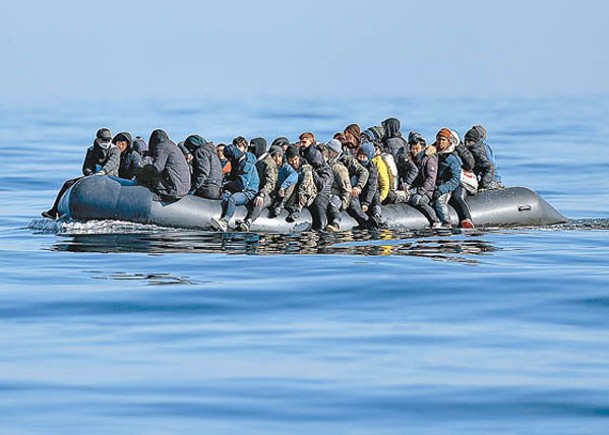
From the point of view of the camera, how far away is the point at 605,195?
4597cm

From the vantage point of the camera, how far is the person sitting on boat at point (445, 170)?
31391mm

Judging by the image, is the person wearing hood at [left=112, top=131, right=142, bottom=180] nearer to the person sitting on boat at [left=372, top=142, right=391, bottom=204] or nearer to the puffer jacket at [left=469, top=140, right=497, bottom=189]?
the person sitting on boat at [left=372, top=142, right=391, bottom=204]

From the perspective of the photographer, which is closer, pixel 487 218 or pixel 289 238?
pixel 289 238

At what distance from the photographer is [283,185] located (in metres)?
30.0

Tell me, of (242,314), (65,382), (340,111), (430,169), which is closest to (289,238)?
(430,169)

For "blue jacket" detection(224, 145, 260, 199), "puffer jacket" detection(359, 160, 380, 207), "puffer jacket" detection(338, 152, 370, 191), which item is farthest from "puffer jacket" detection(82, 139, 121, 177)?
"puffer jacket" detection(359, 160, 380, 207)

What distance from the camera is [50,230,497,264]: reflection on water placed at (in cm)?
2797

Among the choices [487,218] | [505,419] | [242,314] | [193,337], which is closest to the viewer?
[505,419]

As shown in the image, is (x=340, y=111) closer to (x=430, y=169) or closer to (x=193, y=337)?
(x=430, y=169)

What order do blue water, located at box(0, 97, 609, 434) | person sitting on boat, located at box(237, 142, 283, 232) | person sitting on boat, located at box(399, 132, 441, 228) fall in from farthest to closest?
person sitting on boat, located at box(399, 132, 441, 228), person sitting on boat, located at box(237, 142, 283, 232), blue water, located at box(0, 97, 609, 434)

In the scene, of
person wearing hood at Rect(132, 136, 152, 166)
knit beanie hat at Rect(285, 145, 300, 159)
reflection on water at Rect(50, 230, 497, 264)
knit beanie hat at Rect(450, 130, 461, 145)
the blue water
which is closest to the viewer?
the blue water

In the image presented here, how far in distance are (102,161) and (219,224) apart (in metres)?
2.82

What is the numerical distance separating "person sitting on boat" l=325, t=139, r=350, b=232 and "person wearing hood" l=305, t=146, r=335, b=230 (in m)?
0.08

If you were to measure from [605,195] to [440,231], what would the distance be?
51.5ft
